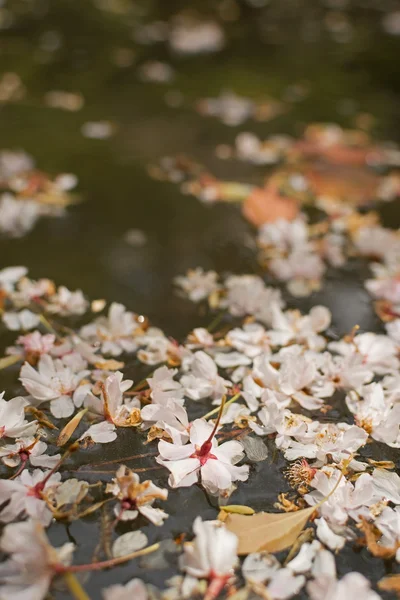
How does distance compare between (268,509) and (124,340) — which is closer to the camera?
(268,509)

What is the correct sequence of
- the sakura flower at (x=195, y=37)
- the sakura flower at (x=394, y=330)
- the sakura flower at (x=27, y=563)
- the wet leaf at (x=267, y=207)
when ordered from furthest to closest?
the sakura flower at (x=195, y=37)
the wet leaf at (x=267, y=207)
the sakura flower at (x=394, y=330)
the sakura flower at (x=27, y=563)

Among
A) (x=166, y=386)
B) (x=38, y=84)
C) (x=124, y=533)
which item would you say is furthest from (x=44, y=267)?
(x=38, y=84)

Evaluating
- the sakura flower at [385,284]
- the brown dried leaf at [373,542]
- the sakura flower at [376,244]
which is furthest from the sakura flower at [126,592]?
the sakura flower at [376,244]

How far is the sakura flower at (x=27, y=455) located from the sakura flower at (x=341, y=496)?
25 cm

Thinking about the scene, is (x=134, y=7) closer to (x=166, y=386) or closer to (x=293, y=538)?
(x=166, y=386)

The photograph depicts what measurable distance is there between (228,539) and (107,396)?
7.1 inches

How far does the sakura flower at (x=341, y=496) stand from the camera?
53cm

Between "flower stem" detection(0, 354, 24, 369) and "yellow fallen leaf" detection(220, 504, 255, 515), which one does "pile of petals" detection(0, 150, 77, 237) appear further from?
"yellow fallen leaf" detection(220, 504, 255, 515)

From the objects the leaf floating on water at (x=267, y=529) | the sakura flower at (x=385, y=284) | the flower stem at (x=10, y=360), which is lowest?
the sakura flower at (x=385, y=284)

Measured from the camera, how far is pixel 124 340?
0.72 m

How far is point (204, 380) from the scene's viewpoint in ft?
2.12

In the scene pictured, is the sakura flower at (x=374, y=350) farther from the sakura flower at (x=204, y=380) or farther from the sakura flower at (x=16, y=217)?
the sakura flower at (x=16, y=217)

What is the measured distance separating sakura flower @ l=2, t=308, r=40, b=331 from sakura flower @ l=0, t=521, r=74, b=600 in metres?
0.35

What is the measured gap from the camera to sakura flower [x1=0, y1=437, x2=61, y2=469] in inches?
21.7
